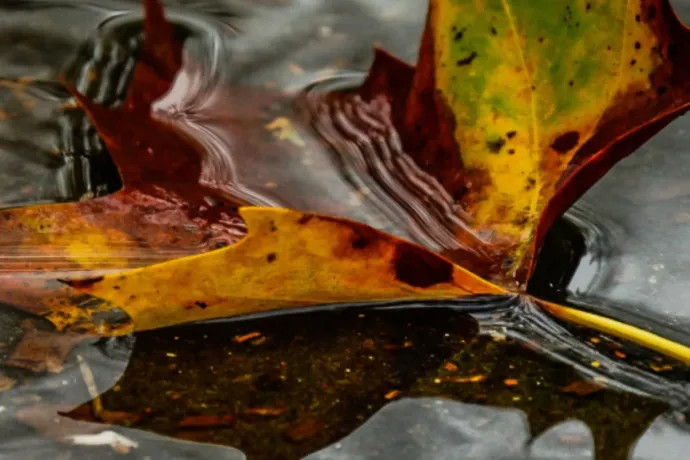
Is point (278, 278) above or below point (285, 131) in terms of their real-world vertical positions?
below

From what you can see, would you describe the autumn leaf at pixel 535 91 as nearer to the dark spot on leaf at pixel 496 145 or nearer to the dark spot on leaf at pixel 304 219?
the dark spot on leaf at pixel 496 145

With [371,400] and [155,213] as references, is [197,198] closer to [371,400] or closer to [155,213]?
[155,213]

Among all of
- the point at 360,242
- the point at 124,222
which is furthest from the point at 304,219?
the point at 124,222

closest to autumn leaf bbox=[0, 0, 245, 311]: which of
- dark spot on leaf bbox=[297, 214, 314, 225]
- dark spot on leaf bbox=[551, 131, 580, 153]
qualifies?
dark spot on leaf bbox=[297, 214, 314, 225]

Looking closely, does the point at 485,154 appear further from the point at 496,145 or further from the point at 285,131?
the point at 285,131

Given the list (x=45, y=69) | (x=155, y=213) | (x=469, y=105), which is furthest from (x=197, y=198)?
(x=45, y=69)

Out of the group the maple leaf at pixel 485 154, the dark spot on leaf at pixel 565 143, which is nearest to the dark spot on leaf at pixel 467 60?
the maple leaf at pixel 485 154
